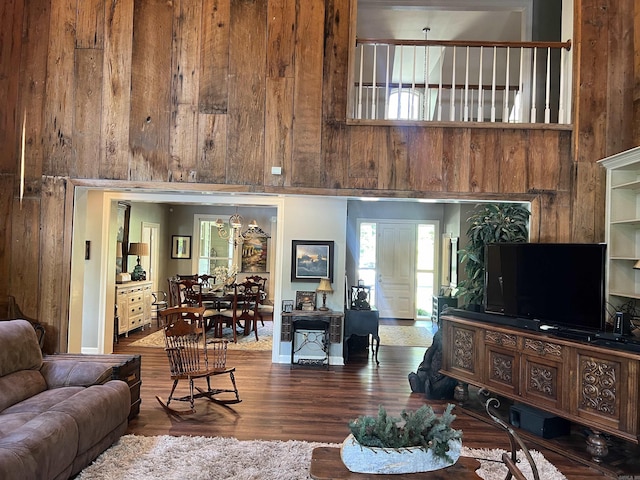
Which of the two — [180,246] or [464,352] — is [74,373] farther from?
[180,246]

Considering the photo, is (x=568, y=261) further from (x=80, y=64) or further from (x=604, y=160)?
(x=80, y=64)

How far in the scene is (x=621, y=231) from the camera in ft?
13.7

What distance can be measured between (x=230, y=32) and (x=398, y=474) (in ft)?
13.4

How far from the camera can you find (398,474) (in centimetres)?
215

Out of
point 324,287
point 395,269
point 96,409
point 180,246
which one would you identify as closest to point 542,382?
point 324,287

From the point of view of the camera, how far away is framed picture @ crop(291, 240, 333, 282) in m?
6.02

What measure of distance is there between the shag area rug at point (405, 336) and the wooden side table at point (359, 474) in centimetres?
518

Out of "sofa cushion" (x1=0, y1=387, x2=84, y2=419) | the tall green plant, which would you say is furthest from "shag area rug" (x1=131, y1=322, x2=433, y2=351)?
"sofa cushion" (x1=0, y1=387, x2=84, y2=419)

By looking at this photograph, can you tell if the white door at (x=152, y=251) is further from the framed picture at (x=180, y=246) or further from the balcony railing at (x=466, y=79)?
the balcony railing at (x=466, y=79)

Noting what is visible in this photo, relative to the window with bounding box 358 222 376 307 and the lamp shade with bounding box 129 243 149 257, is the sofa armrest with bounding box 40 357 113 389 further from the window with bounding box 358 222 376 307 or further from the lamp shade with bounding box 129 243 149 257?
the window with bounding box 358 222 376 307

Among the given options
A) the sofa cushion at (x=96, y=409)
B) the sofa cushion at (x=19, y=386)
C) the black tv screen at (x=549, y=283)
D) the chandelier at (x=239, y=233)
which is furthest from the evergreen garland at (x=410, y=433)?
the chandelier at (x=239, y=233)

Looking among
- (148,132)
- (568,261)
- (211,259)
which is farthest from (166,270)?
(568,261)

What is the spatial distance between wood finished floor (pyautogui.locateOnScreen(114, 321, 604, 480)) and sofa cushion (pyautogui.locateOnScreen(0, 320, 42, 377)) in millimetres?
959

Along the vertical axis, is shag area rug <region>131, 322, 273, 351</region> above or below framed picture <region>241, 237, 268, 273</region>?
below
